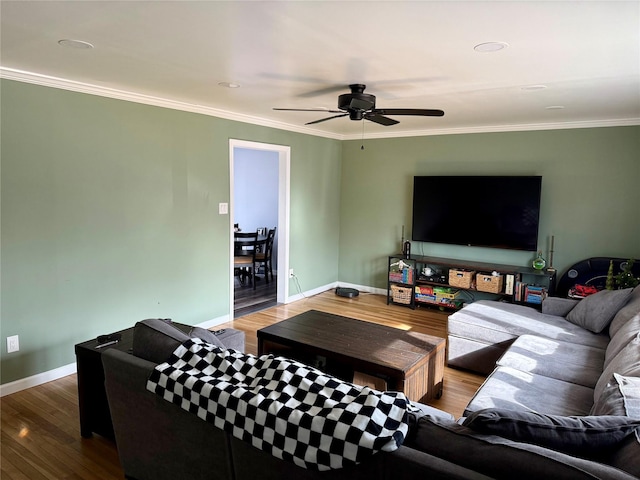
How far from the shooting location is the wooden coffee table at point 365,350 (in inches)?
111

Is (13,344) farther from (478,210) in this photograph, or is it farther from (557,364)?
(478,210)

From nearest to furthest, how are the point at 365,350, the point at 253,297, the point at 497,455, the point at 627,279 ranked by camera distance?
the point at 497,455, the point at 365,350, the point at 627,279, the point at 253,297

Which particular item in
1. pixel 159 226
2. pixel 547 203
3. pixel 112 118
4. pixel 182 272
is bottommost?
pixel 182 272

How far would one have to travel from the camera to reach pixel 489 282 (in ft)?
16.7

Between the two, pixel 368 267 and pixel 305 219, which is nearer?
pixel 305 219

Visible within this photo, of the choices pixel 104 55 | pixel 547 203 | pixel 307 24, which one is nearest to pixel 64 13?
pixel 104 55

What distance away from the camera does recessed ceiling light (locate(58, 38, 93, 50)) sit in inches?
95.0

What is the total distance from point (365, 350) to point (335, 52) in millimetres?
1894

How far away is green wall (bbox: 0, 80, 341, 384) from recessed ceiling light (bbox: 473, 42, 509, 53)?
286 cm

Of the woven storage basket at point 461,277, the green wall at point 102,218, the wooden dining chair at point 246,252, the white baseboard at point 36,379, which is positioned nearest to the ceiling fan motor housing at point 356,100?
the green wall at point 102,218

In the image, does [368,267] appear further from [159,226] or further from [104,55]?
[104,55]

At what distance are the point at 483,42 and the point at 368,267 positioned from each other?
14.3ft

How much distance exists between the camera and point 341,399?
1.51 m

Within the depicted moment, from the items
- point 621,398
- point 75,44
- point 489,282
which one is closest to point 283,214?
point 489,282
